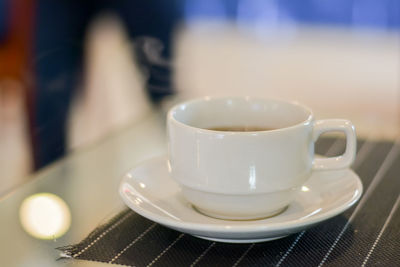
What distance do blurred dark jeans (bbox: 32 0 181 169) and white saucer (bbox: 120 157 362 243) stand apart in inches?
14.9

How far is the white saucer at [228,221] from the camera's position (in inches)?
22.0

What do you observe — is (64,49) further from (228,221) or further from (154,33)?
(228,221)

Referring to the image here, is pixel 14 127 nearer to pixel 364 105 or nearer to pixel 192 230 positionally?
pixel 192 230

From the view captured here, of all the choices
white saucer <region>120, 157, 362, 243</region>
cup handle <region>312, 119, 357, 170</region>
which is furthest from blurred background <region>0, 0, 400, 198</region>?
cup handle <region>312, 119, 357, 170</region>

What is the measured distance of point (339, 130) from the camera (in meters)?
0.65

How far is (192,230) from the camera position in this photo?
22.2 inches

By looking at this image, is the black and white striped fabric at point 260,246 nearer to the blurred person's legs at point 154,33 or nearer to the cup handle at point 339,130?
the cup handle at point 339,130

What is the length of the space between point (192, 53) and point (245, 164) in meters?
2.90

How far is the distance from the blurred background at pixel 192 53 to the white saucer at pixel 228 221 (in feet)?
2.90

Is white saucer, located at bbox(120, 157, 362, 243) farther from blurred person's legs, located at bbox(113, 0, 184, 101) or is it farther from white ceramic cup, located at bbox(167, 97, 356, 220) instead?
blurred person's legs, located at bbox(113, 0, 184, 101)

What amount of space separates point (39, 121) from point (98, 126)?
0.22 meters

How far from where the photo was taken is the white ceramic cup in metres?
0.59

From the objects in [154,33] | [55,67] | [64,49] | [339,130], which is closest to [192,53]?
[154,33]

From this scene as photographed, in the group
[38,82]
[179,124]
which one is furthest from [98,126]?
[179,124]
